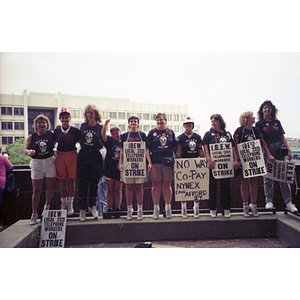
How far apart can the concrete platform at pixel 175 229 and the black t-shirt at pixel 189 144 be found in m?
1.21

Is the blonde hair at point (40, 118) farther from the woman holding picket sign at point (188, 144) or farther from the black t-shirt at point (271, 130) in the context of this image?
the black t-shirt at point (271, 130)

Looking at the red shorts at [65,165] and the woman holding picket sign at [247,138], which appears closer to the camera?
the red shorts at [65,165]

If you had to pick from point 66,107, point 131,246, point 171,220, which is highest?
point 66,107

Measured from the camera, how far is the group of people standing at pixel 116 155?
4.46 meters

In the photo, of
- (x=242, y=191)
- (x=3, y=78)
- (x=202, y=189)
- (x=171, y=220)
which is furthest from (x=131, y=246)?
(x=3, y=78)

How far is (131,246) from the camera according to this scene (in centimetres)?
434

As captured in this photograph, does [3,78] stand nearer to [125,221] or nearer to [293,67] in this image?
[125,221]

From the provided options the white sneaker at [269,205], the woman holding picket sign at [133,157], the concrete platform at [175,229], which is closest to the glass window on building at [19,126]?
the concrete platform at [175,229]

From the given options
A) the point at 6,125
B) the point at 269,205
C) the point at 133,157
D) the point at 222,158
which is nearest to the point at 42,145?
the point at 6,125

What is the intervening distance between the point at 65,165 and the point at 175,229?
235 centimetres

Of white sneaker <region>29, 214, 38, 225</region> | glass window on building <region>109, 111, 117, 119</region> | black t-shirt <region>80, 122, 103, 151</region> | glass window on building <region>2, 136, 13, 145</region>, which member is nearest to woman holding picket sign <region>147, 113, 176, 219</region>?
glass window on building <region>109, 111, 117, 119</region>

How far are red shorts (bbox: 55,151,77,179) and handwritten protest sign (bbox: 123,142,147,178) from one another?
3.16ft

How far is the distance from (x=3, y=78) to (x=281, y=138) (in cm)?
554

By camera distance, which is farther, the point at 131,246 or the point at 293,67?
the point at 293,67
